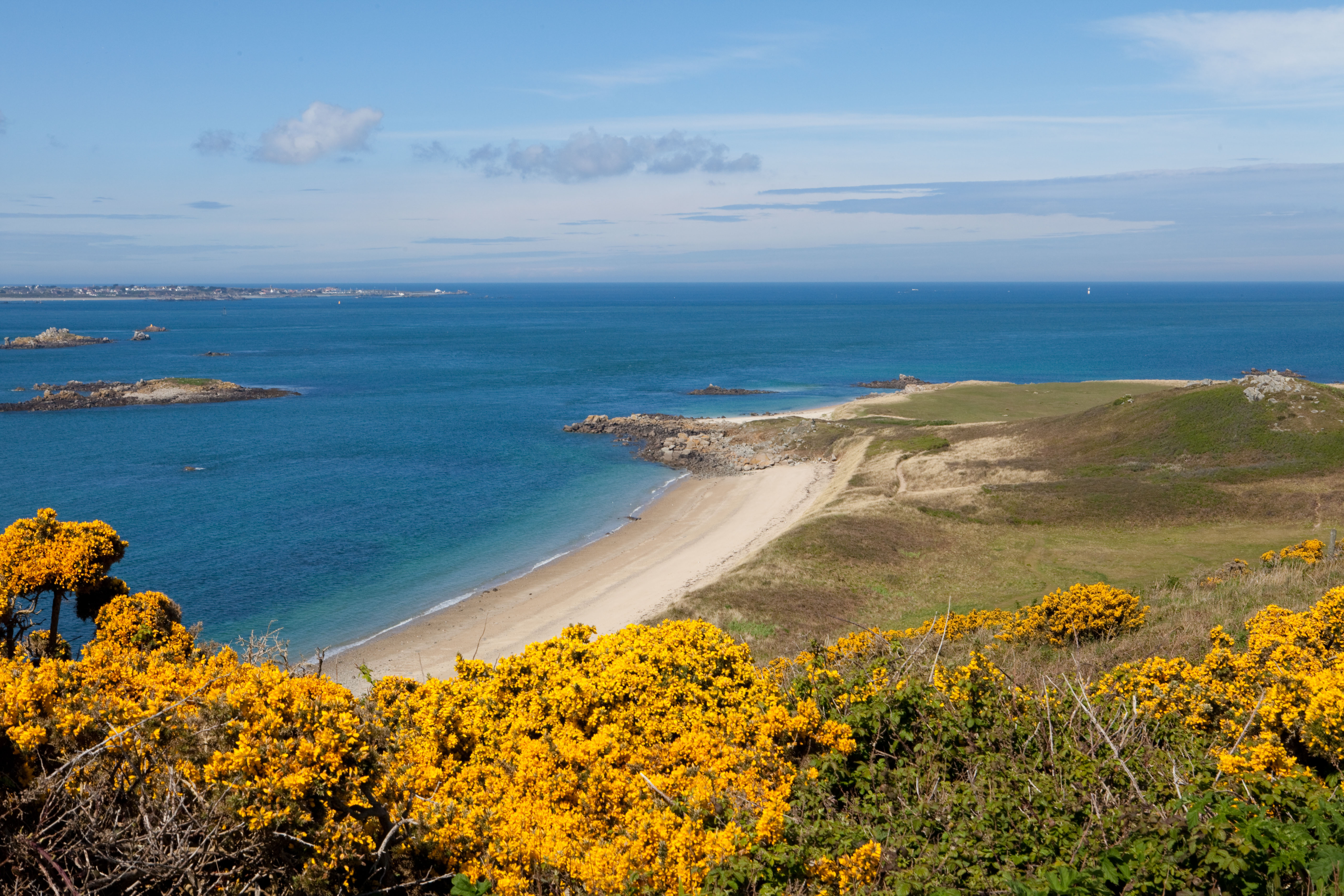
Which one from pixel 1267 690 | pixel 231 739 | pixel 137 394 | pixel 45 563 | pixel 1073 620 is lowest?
pixel 1073 620

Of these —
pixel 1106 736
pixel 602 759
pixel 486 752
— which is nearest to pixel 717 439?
pixel 486 752

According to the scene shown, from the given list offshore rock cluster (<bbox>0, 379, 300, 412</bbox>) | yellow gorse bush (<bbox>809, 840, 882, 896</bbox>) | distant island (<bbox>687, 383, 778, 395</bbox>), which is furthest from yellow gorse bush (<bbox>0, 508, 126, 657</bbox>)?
offshore rock cluster (<bbox>0, 379, 300, 412</bbox>)

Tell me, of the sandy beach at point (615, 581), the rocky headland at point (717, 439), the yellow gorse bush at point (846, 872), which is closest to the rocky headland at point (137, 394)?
the rocky headland at point (717, 439)

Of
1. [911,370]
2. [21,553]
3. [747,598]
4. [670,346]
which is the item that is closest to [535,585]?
[747,598]

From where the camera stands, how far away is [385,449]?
67625 mm

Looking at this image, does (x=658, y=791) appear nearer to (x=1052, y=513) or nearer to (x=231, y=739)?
(x=231, y=739)

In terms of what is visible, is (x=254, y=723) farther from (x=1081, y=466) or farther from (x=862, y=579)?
(x=1081, y=466)

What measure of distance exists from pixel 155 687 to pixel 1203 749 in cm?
1025

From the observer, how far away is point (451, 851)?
655 cm

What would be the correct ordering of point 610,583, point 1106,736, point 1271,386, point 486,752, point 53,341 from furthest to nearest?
point 53,341 < point 1271,386 < point 610,583 < point 486,752 < point 1106,736

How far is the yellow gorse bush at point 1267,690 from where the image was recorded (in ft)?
24.4

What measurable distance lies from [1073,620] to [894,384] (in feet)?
297

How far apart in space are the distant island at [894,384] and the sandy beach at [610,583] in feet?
168

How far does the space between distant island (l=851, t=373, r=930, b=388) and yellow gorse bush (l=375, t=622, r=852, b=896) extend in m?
97.2
